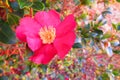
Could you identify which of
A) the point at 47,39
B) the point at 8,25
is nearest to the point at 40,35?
the point at 47,39

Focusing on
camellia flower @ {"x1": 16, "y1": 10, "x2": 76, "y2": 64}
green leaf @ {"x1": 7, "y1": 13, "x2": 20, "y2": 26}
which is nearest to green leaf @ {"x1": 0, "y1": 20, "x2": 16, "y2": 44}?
green leaf @ {"x1": 7, "y1": 13, "x2": 20, "y2": 26}

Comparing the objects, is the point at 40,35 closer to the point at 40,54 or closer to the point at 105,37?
the point at 40,54

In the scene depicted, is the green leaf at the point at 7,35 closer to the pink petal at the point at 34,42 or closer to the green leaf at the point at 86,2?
the pink petal at the point at 34,42

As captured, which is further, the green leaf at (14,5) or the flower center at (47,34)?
the green leaf at (14,5)

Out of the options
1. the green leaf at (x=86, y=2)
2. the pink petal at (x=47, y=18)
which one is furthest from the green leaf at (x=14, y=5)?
the green leaf at (x=86, y=2)

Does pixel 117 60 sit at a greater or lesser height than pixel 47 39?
lesser

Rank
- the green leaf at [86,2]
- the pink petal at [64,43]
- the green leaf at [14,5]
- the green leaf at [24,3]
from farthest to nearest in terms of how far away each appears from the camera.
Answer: the green leaf at [86,2]
the green leaf at [14,5]
the green leaf at [24,3]
the pink petal at [64,43]

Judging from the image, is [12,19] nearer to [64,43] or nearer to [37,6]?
[37,6]

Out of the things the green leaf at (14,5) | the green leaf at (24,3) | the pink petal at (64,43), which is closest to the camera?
the pink petal at (64,43)

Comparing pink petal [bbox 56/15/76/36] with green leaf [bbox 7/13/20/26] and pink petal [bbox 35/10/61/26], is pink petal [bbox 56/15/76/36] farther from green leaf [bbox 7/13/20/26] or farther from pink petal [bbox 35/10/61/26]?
green leaf [bbox 7/13/20/26]
